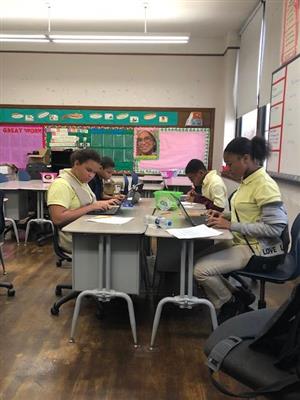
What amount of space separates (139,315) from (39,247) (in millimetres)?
2370

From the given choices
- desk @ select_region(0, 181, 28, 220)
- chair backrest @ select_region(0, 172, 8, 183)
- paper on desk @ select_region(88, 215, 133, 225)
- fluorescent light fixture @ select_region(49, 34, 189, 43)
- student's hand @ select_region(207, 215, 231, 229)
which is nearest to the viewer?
student's hand @ select_region(207, 215, 231, 229)

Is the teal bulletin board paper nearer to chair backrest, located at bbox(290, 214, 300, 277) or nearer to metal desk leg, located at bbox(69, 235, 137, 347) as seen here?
chair backrest, located at bbox(290, 214, 300, 277)

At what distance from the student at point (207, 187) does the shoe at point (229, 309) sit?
44.7 inches

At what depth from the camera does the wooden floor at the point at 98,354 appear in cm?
185

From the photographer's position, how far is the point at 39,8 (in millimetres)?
5371

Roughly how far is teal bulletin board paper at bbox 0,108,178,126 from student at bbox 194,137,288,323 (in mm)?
4601

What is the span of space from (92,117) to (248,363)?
20.4 ft

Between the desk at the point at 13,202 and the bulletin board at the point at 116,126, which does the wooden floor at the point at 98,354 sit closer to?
the desk at the point at 13,202

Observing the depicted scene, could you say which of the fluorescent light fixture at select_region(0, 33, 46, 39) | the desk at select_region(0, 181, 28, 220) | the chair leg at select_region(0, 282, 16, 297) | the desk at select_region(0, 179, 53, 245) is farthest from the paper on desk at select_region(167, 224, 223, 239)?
the fluorescent light fixture at select_region(0, 33, 46, 39)

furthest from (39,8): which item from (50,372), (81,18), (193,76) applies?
(50,372)

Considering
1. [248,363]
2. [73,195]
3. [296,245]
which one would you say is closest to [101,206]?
[73,195]

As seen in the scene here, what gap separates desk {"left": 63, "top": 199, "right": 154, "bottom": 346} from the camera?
2.28 meters

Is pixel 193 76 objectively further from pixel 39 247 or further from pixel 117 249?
pixel 117 249

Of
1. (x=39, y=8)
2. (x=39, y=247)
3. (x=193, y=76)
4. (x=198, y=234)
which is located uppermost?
(x=39, y=8)
